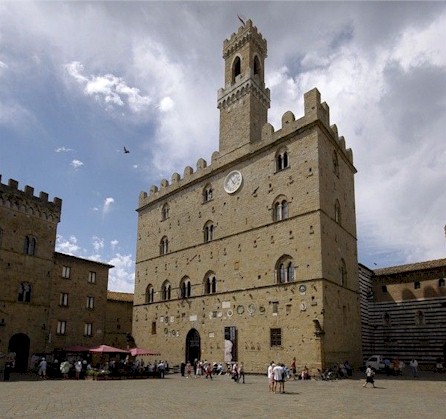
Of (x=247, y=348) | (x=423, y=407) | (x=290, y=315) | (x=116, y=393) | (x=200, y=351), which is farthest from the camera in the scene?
(x=200, y=351)

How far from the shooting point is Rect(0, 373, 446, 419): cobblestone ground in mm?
12273

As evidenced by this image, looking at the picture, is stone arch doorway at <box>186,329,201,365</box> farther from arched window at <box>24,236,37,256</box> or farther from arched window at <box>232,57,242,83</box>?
arched window at <box>232,57,242,83</box>

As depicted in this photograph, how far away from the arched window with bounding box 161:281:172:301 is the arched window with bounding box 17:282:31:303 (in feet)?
34.8

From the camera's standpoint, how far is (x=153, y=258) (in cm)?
3894

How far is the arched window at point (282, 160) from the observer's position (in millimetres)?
29859

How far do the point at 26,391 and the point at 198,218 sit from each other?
63.6 ft

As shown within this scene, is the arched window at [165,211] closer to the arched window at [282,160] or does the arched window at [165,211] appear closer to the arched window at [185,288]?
the arched window at [185,288]

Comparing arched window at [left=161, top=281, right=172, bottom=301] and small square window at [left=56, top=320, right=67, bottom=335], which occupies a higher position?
arched window at [left=161, top=281, right=172, bottom=301]

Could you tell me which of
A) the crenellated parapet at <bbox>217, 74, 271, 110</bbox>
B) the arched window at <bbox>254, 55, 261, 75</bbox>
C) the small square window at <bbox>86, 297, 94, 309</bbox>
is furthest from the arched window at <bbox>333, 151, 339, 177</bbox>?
the small square window at <bbox>86, 297, 94, 309</bbox>

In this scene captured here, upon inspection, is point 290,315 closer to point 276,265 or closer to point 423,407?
point 276,265

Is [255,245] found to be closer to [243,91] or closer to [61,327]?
[243,91]

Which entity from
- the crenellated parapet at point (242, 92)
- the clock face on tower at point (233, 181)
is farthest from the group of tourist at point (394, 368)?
the crenellated parapet at point (242, 92)

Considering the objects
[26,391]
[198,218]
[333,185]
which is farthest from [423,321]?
[26,391]

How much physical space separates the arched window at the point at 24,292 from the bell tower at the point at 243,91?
19.0m
